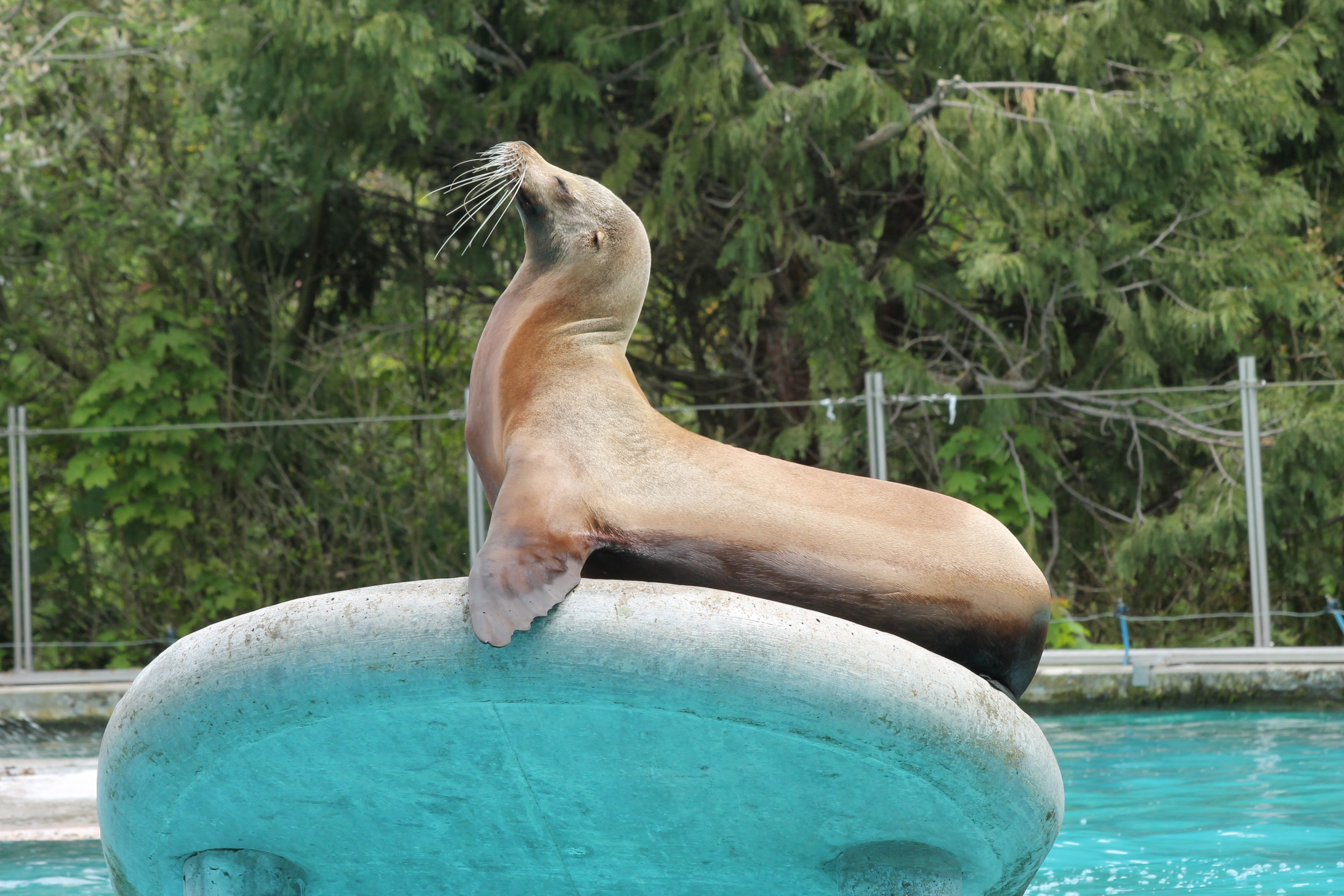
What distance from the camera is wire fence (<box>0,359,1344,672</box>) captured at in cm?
718

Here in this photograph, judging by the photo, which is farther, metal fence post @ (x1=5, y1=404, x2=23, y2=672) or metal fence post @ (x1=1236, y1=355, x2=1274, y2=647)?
metal fence post @ (x1=5, y1=404, x2=23, y2=672)

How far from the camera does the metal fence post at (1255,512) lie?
23.3 feet

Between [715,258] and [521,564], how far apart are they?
8.21 m

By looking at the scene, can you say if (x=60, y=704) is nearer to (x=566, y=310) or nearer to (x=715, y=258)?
(x=715, y=258)

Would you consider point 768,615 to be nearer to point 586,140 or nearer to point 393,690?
point 393,690

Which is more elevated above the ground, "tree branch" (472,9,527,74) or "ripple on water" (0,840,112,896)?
"tree branch" (472,9,527,74)

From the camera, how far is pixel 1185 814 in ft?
15.5

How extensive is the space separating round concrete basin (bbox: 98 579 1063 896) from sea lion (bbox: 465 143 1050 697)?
0.22 metres

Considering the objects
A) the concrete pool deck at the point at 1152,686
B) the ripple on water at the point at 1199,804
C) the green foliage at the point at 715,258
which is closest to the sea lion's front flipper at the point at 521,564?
the ripple on water at the point at 1199,804

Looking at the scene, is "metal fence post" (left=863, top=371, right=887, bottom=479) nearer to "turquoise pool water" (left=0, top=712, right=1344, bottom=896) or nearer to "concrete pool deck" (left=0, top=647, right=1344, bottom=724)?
"concrete pool deck" (left=0, top=647, right=1344, bottom=724)

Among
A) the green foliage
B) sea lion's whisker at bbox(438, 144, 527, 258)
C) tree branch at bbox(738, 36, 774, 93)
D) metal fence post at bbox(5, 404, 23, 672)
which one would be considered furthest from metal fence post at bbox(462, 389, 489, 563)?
sea lion's whisker at bbox(438, 144, 527, 258)

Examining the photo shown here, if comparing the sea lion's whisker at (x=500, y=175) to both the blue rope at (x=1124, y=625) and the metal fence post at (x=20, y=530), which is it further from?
the metal fence post at (x=20, y=530)

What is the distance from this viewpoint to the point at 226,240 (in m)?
9.68

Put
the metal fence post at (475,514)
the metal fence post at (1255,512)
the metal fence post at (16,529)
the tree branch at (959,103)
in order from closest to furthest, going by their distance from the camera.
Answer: the metal fence post at (1255,512) < the metal fence post at (475,514) < the metal fence post at (16,529) < the tree branch at (959,103)
